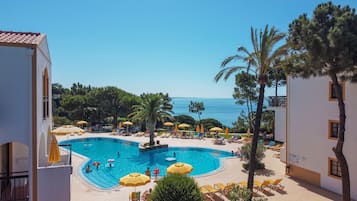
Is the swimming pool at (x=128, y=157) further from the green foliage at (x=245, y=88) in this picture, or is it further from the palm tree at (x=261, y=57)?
the green foliage at (x=245, y=88)

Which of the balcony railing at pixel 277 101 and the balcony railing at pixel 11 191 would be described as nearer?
the balcony railing at pixel 11 191

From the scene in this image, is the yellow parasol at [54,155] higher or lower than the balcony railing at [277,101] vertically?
lower

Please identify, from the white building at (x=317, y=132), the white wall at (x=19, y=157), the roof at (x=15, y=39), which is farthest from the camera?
the white building at (x=317, y=132)

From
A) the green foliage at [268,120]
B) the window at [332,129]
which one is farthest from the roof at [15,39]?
the green foliage at [268,120]

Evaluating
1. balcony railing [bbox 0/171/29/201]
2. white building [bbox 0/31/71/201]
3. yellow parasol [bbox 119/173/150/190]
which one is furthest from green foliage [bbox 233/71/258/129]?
balcony railing [bbox 0/171/29/201]

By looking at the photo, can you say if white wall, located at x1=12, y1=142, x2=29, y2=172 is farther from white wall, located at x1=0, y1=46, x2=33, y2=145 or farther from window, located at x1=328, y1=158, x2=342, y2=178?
window, located at x1=328, y1=158, x2=342, y2=178

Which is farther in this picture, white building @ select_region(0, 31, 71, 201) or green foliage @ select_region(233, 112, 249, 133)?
green foliage @ select_region(233, 112, 249, 133)

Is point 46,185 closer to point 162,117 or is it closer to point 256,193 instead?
point 256,193

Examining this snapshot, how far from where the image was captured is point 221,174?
822 inches

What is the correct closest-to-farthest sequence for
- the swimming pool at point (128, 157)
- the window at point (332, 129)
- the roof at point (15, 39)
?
the roof at point (15, 39), the window at point (332, 129), the swimming pool at point (128, 157)

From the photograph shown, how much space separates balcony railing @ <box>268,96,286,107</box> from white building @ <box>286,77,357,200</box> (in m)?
10.5

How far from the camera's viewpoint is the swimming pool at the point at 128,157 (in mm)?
22859

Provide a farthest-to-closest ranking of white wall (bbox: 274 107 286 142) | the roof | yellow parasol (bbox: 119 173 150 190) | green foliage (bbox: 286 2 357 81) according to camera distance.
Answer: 1. white wall (bbox: 274 107 286 142)
2. yellow parasol (bbox: 119 173 150 190)
3. green foliage (bbox: 286 2 357 81)
4. the roof

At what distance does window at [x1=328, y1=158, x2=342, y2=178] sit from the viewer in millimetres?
16016
